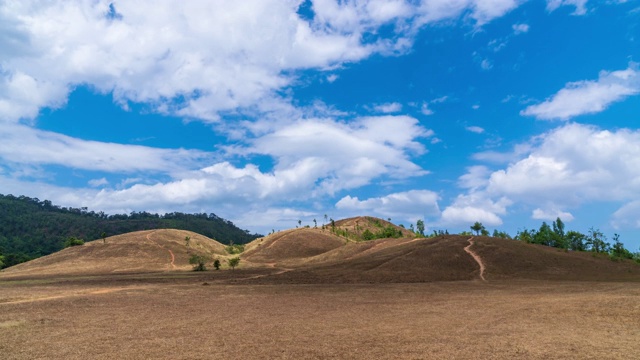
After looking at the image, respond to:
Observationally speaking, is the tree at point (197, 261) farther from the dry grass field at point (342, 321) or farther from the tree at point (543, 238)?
the tree at point (543, 238)

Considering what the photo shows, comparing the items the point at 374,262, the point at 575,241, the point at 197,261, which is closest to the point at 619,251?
the point at 575,241

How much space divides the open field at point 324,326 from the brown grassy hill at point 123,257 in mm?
57085

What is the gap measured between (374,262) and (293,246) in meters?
55.7

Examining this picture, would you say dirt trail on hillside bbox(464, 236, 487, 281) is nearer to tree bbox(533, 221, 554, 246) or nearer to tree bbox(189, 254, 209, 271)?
tree bbox(533, 221, 554, 246)

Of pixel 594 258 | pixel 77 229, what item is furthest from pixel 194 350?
pixel 77 229

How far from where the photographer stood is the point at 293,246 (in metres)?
122

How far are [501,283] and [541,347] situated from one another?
3544 centimetres

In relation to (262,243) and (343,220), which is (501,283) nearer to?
A: (262,243)

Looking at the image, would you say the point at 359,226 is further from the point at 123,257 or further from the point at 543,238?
the point at 123,257

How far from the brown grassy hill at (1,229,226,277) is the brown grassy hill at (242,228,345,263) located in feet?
57.4

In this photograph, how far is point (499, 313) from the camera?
27016mm

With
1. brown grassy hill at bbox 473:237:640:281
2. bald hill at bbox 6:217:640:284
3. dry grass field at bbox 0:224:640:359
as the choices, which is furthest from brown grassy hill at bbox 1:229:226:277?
brown grassy hill at bbox 473:237:640:281

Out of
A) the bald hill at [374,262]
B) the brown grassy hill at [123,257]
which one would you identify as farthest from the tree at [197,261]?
the bald hill at [374,262]

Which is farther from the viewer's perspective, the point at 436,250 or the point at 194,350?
the point at 436,250
